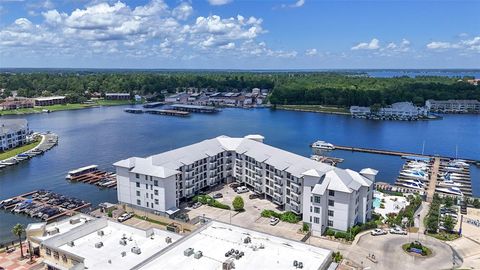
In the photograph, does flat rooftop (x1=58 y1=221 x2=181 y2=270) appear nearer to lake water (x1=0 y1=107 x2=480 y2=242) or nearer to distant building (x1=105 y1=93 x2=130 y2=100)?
lake water (x1=0 y1=107 x2=480 y2=242)

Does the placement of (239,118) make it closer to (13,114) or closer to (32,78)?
(13,114)

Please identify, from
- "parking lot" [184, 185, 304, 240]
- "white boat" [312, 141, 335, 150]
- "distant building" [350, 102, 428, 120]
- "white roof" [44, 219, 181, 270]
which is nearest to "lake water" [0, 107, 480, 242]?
"white boat" [312, 141, 335, 150]

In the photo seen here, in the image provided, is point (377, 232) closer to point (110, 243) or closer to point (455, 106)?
point (110, 243)

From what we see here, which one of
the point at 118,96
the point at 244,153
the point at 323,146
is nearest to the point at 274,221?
the point at 244,153

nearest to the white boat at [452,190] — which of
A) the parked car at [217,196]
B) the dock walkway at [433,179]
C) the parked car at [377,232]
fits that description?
the dock walkway at [433,179]

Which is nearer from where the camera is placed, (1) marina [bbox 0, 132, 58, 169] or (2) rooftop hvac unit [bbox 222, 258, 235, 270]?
(2) rooftop hvac unit [bbox 222, 258, 235, 270]

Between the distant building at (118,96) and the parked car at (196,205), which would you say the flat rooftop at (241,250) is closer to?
the parked car at (196,205)
